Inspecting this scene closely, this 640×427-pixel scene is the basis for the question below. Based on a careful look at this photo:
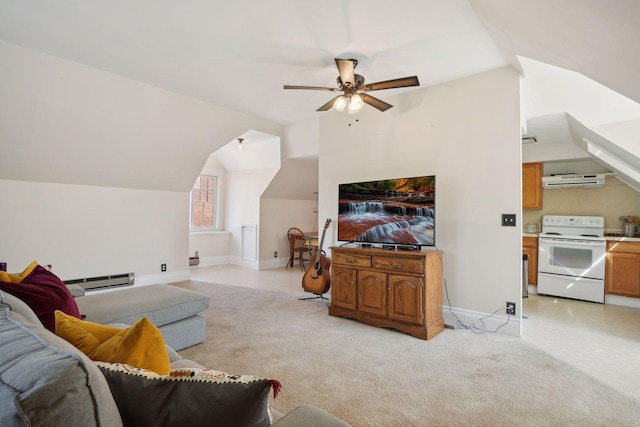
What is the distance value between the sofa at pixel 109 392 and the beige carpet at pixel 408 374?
4.33ft

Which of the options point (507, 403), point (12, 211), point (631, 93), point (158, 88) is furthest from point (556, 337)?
point (12, 211)

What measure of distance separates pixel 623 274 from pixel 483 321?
2402 millimetres

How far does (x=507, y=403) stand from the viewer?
1.98 m

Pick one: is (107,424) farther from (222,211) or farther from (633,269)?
(222,211)

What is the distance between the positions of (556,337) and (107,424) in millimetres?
3716

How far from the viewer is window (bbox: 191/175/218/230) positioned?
282 inches

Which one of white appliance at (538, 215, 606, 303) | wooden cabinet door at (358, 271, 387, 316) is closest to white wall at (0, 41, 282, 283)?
wooden cabinet door at (358, 271, 387, 316)

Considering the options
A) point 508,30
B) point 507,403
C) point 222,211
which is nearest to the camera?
point 507,403

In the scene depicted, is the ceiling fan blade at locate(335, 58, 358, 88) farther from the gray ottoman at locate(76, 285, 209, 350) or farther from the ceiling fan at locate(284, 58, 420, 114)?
the gray ottoman at locate(76, 285, 209, 350)

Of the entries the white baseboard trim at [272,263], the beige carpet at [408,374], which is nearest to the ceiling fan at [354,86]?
the beige carpet at [408,374]

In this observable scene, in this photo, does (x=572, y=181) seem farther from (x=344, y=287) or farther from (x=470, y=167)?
(x=344, y=287)

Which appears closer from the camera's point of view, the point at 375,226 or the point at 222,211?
the point at 375,226

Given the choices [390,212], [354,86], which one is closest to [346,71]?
[354,86]

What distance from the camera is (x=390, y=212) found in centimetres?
347
